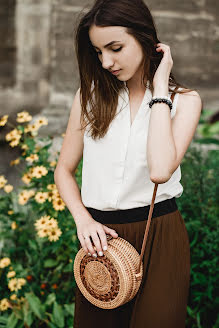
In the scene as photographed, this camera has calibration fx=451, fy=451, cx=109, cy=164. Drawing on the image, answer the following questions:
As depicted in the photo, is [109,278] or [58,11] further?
[58,11]

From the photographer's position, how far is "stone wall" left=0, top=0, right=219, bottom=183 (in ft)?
11.3

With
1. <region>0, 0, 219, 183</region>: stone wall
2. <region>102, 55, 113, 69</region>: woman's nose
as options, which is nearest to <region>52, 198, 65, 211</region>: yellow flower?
<region>102, 55, 113, 69</region>: woman's nose

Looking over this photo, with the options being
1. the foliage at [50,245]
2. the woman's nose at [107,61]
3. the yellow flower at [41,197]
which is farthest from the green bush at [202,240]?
the woman's nose at [107,61]

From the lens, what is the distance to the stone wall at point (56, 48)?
11.3 ft

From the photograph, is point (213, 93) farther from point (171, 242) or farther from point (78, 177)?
point (171, 242)

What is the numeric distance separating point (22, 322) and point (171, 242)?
1.30m

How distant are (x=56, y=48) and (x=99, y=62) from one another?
197 centimetres

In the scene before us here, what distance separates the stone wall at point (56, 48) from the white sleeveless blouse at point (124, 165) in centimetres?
205

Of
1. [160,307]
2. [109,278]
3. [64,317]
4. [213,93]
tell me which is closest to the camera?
[109,278]

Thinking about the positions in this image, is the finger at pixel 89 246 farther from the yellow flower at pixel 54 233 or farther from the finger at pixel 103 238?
the yellow flower at pixel 54 233

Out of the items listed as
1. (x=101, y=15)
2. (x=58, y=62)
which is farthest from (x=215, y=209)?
(x=58, y=62)

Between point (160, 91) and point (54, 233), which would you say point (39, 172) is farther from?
point (160, 91)

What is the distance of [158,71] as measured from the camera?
148 cm

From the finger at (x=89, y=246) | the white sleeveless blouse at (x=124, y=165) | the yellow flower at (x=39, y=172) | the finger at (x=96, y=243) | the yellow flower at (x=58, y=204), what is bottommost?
the yellow flower at (x=58, y=204)
